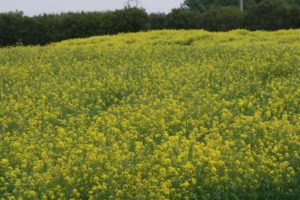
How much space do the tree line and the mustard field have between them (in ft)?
37.9

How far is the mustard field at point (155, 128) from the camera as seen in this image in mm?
5137

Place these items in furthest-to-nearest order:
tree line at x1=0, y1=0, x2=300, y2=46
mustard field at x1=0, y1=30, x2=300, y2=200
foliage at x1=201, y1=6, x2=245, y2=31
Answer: foliage at x1=201, y1=6, x2=245, y2=31
tree line at x1=0, y1=0, x2=300, y2=46
mustard field at x1=0, y1=30, x2=300, y2=200

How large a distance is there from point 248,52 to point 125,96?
4226mm

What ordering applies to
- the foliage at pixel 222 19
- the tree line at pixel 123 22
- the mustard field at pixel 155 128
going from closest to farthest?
1. the mustard field at pixel 155 128
2. the tree line at pixel 123 22
3. the foliage at pixel 222 19

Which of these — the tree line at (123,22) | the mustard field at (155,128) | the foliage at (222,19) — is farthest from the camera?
the foliage at (222,19)

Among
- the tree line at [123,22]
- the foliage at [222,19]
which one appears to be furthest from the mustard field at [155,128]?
the foliage at [222,19]

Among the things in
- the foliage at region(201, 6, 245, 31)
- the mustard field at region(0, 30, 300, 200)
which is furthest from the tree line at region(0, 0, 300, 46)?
the mustard field at region(0, 30, 300, 200)

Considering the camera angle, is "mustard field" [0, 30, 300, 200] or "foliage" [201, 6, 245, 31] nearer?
"mustard field" [0, 30, 300, 200]

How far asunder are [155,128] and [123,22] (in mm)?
18083

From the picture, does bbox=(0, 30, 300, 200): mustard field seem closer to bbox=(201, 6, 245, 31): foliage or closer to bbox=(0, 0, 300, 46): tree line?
bbox=(0, 0, 300, 46): tree line

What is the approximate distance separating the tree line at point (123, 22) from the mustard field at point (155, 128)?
11.5m

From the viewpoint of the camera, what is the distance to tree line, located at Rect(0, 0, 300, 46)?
23984mm

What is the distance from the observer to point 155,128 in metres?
6.77

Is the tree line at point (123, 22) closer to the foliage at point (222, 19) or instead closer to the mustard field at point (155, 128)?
the foliage at point (222, 19)
